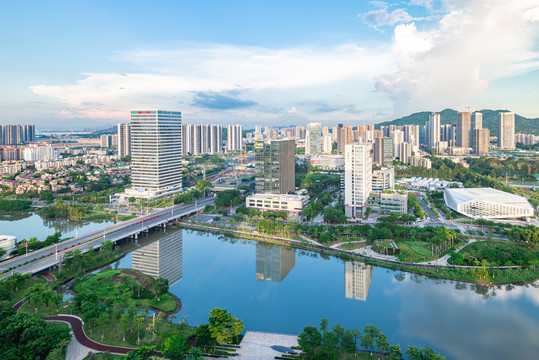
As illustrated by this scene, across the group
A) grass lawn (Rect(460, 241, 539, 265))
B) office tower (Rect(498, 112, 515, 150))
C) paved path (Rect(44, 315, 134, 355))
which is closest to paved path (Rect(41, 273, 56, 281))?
paved path (Rect(44, 315, 134, 355))

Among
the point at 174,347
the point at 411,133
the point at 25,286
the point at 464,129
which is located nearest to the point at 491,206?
the point at 174,347

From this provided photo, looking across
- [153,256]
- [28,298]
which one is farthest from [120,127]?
[28,298]

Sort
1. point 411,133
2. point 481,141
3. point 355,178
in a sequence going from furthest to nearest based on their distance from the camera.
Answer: point 411,133 < point 481,141 < point 355,178

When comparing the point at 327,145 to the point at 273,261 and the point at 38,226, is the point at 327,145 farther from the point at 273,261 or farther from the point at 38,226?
the point at 273,261

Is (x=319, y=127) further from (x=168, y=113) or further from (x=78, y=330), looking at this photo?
(x=78, y=330)

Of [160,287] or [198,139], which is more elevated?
[198,139]

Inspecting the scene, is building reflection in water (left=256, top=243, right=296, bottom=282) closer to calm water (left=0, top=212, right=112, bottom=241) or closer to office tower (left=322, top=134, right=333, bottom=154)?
calm water (left=0, top=212, right=112, bottom=241)
